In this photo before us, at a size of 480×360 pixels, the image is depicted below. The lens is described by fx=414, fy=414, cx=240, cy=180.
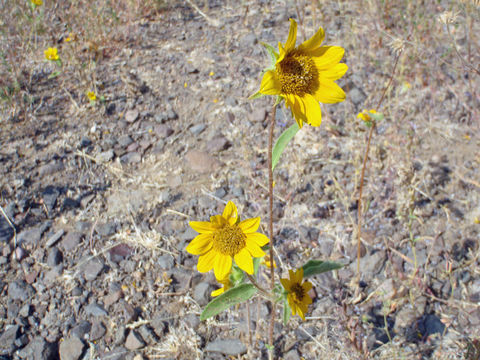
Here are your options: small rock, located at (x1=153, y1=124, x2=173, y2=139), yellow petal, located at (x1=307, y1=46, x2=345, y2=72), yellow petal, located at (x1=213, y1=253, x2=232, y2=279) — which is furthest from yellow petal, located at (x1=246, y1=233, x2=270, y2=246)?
small rock, located at (x1=153, y1=124, x2=173, y2=139)

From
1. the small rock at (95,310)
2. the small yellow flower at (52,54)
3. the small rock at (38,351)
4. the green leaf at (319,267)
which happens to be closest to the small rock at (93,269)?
the small rock at (95,310)

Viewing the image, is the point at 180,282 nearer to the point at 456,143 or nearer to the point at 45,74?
the point at 456,143

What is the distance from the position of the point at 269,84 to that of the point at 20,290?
7.04 ft

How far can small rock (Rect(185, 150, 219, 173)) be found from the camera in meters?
3.24

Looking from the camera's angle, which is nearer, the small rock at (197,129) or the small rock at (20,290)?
the small rock at (20,290)

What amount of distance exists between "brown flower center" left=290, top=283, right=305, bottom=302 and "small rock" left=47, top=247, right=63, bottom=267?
1.66 metres

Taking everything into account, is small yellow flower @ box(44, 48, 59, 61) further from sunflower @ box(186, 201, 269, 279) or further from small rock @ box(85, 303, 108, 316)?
sunflower @ box(186, 201, 269, 279)

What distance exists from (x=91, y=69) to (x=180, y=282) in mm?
2502

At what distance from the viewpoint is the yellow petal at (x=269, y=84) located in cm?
134

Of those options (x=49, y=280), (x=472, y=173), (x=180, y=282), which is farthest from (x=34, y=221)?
(x=472, y=173)

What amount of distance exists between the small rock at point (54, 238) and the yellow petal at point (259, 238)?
170 cm

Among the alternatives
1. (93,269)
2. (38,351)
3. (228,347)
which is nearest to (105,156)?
(93,269)

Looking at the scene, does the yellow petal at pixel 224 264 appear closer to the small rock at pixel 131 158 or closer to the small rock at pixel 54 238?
the small rock at pixel 54 238

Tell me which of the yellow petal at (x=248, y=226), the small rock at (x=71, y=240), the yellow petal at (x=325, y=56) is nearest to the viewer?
the yellow petal at (x=325, y=56)
